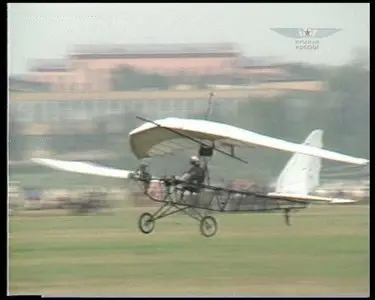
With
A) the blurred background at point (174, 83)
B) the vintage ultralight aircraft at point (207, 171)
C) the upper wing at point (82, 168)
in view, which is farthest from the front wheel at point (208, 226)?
the upper wing at point (82, 168)

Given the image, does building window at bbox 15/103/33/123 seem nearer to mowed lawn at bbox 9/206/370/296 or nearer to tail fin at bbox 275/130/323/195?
mowed lawn at bbox 9/206/370/296

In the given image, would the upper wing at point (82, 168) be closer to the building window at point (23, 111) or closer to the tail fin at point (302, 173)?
the building window at point (23, 111)

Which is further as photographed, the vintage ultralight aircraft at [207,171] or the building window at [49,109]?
the building window at [49,109]

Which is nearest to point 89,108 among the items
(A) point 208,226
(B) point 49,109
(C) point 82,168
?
(B) point 49,109

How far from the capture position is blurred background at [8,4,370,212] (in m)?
10.6

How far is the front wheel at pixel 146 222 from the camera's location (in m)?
10.6

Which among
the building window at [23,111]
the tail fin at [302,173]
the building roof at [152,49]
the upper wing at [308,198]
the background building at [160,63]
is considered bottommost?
the upper wing at [308,198]

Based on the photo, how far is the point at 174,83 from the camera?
10.6 m

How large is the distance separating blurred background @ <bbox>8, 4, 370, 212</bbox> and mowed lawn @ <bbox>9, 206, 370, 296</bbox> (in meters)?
0.25

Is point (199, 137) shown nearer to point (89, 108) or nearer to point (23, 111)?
point (89, 108)

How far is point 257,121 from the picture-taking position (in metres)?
10.6

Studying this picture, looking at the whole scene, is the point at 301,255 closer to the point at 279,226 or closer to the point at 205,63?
the point at 279,226

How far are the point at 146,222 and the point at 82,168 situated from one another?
0.56 metres

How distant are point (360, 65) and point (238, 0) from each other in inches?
36.4
